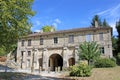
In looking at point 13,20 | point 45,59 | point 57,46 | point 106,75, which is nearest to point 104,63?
point 106,75

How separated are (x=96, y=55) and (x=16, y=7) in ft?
64.4

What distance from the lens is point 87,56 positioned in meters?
33.3

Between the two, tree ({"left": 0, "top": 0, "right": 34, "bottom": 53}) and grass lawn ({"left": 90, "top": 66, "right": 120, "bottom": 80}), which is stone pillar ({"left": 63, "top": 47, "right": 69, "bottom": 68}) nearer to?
grass lawn ({"left": 90, "top": 66, "right": 120, "bottom": 80})

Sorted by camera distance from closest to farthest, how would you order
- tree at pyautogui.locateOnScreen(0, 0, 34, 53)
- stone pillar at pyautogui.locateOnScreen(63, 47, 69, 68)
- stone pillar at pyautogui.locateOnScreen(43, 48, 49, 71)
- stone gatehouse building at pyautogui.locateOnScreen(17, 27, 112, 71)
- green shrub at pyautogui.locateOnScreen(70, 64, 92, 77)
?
tree at pyautogui.locateOnScreen(0, 0, 34, 53) → green shrub at pyautogui.locateOnScreen(70, 64, 92, 77) → stone gatehouse building at pyautogui.locateOnScreen(17, 27, 112, 71) → stone pillar at pyautogui.locateOnScreen(63, 47, 69, 68) → stone pillar at pyautogui.locateOnScreen(43, 48, 49, 71)

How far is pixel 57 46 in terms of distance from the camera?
45406 millimetres

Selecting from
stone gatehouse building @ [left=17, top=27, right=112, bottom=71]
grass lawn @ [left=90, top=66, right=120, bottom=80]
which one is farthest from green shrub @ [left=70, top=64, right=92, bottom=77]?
stone gatehouse building @ [left=17, top=27, right=112, bottom=71]

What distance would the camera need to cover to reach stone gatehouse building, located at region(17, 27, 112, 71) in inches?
1614

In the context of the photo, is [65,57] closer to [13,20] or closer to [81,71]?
[81,71]

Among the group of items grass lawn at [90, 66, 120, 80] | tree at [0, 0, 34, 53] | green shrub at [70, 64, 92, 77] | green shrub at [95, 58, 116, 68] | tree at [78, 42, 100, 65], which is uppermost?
tree at [0, 0, 34, 53]

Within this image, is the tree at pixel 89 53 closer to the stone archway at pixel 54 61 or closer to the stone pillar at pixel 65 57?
the stone pillar at pixel 65 57

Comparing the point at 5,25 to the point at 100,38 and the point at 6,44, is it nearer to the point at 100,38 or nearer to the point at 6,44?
the point at 6,44

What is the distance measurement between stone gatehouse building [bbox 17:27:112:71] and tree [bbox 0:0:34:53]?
20268 millimetres

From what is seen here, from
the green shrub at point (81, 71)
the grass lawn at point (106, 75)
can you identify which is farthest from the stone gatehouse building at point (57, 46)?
the grass lawn at point (106, 75)

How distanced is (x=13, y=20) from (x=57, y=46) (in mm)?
26755
